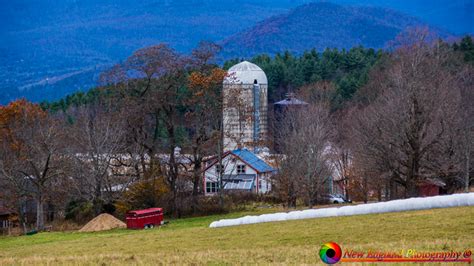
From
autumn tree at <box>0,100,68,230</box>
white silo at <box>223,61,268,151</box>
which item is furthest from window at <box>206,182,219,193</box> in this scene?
autumn tree at <box>0,100,68,230</box>

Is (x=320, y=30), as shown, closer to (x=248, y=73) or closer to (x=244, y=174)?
(x=248, y=73)

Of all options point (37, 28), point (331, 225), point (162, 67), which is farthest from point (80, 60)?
point (331, 225)

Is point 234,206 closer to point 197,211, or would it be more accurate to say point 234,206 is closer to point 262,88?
point 197,211

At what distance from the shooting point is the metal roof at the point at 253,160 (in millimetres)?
52875

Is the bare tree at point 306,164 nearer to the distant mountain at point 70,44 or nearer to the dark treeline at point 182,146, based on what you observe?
the dark treeline at point 182,146

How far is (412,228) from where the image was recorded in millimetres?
19328

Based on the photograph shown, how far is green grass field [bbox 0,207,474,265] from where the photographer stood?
15961 millimetres

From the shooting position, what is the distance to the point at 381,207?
25219 millimetres

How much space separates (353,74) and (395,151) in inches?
2025

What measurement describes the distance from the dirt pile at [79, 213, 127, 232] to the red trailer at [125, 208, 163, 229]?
79.2 inches

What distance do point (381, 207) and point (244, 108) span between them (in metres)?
19.0

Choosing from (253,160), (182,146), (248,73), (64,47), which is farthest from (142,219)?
(64,47)

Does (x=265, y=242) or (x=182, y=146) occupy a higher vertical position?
(x=182, y=146)

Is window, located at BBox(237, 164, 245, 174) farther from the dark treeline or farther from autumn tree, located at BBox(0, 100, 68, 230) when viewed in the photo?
autumn tree, located at BBox(0, 100, 68, 230)
